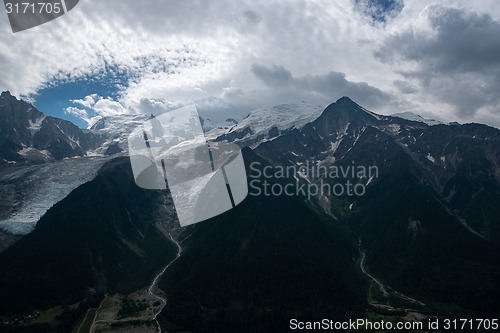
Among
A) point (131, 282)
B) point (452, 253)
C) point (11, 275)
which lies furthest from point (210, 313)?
point (452, 253)

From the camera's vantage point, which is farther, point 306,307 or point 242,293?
point 242,293

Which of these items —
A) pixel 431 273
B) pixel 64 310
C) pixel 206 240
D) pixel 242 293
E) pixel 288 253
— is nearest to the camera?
pixel 64 310

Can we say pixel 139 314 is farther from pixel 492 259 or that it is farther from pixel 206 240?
pixel 492 259

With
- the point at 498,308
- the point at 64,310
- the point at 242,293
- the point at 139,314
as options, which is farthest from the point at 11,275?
the point at 498,308

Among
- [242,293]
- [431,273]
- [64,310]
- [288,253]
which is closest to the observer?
[64,310]

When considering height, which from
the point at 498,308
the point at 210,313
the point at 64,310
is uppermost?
the point at 64,310

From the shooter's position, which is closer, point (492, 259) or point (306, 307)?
point (306, 307)

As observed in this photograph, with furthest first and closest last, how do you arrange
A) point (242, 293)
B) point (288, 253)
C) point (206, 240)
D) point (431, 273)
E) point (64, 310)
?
point (206, 240), point (288, 253), point (431, 273), point (242, 293), point (64, 310)

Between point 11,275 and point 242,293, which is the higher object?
point 11,275

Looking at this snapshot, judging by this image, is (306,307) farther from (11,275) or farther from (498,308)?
(11,275)
